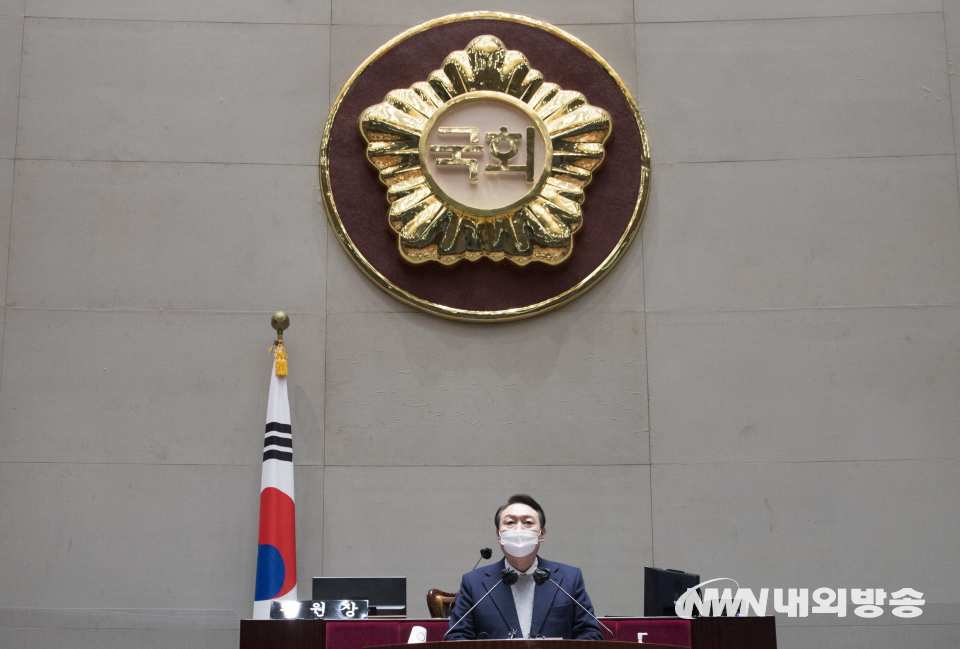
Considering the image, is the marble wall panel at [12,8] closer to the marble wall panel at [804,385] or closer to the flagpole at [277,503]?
the flagpole at [277,503]

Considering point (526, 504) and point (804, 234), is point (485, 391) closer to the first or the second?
point (526, 504)

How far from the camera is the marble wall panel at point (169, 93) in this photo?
4.84 metres

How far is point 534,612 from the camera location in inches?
131

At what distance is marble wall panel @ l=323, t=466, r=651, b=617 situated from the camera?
4.55m

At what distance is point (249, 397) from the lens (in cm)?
468

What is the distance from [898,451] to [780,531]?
697mm

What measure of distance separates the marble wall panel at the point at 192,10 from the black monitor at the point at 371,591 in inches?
110

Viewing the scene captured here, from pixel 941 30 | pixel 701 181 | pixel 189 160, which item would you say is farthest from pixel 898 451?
pixel 189 160

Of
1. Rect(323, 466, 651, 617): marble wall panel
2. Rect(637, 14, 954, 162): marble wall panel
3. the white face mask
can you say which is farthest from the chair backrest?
Rect(637, 14, 954, 162): marble wall panel

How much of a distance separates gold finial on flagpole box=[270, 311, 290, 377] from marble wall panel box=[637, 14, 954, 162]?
201cm

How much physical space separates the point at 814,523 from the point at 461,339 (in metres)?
1.87

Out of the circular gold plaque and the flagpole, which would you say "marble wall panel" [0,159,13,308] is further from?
the circular gold plaque

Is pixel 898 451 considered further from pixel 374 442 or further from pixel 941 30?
pixel 374 442
